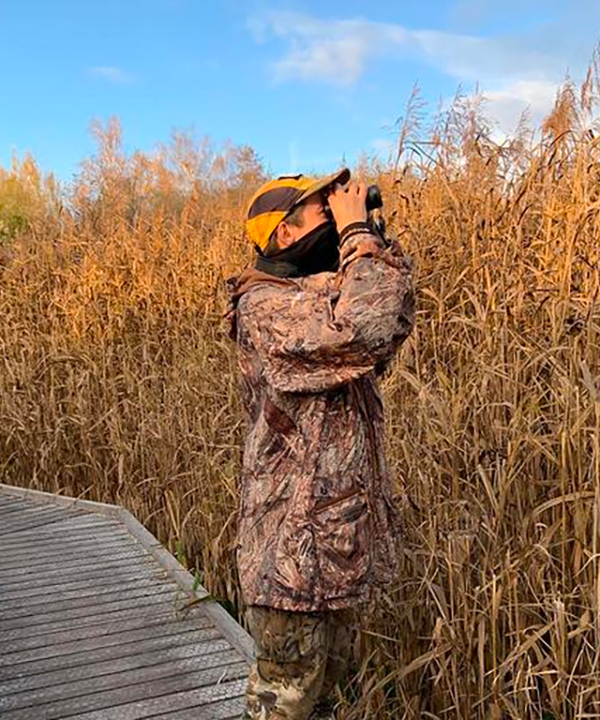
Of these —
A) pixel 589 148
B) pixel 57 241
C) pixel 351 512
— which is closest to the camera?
pixel 351 512

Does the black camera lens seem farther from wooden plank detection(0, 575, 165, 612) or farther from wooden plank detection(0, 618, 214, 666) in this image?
wooden plank detection(0, 575, 165, 612)

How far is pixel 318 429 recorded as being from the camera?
60.0 inches

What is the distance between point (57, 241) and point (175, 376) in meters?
2.48

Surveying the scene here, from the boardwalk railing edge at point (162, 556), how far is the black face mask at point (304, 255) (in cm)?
148

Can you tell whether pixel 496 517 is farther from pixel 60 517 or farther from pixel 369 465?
pixel 60 517

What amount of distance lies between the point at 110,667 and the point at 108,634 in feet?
0.78

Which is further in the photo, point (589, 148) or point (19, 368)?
point (19, 368)

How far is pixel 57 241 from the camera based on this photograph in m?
6.00

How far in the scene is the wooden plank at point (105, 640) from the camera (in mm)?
2542

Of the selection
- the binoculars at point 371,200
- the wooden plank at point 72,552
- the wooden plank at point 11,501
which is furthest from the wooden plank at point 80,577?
the binoculars at point 371,200

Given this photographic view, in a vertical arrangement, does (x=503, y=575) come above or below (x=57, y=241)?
below

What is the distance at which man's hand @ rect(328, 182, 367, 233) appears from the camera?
4.91 ft

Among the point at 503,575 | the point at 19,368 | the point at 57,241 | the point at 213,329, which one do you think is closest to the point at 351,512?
the point at 503,575

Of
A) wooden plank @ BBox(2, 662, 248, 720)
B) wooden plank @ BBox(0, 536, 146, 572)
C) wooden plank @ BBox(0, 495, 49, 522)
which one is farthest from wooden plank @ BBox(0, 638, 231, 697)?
wooden plank @ BBox(0, 495, 49, 522)
